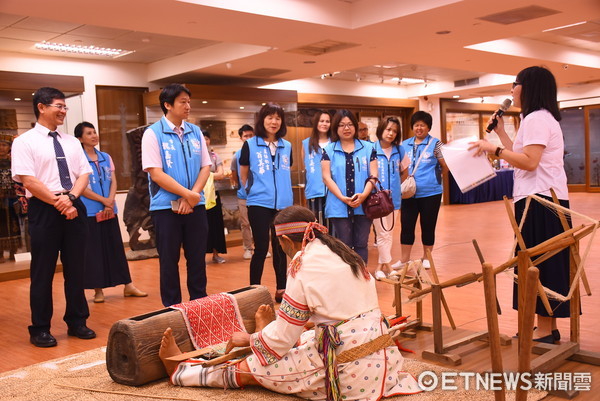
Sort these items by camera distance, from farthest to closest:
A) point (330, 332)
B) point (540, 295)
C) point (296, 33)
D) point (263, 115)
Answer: point (296, 33)
point (263, 115)
point (540, 295)
point (330, 332)

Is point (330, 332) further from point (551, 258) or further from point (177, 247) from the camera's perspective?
point (177, 247)

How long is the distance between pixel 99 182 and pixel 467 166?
3403 mm

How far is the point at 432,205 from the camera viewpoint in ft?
19.1

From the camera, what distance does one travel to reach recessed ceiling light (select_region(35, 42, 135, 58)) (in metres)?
8.12

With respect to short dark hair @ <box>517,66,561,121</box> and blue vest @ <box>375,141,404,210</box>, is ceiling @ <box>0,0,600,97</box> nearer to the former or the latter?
blue vest @ <box>375,141,404,210</box>

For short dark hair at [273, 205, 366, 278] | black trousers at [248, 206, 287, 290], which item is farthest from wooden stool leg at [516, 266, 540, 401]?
black trousers at [248, 206, 287, 290]

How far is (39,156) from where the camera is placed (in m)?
4.03

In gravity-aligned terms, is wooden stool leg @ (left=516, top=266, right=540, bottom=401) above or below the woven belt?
above

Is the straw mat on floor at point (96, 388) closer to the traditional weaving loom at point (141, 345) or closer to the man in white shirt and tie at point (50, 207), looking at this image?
the traditional weaving loom at point (141, 345)

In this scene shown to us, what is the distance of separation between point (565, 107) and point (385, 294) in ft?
46.2

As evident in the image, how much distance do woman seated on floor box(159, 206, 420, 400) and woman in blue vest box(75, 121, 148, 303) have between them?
3.06 metres

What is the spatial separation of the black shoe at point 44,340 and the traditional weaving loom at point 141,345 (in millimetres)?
1091

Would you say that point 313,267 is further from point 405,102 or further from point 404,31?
point 405,102

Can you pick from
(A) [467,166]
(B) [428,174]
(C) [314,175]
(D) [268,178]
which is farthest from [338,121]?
(A) [467,166]
